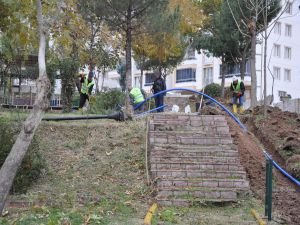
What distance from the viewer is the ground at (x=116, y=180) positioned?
9055 mm

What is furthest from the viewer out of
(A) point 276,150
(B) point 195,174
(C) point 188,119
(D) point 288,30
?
(D) point 288,30

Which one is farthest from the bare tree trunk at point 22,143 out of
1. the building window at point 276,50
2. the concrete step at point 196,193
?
the building window at point 276,50

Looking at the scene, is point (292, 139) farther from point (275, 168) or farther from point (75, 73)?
point (75, 73)

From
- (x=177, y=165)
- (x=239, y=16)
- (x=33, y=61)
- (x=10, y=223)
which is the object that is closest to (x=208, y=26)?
(x=239, y=16)

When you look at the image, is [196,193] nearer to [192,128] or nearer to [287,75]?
[192,128]

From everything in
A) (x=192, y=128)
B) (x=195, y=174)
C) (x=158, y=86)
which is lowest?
(x=195, y=174)

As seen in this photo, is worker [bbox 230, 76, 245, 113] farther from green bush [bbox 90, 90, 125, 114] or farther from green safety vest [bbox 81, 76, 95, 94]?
green safety vest [bbox 81, 76, 95, 94]

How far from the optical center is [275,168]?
12.5 m

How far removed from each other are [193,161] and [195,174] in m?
0.53

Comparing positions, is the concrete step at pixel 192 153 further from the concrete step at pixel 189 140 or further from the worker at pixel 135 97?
the worker at pixel 135 97

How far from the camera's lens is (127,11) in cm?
1822

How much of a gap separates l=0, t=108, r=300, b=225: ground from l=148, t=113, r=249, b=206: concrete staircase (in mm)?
291

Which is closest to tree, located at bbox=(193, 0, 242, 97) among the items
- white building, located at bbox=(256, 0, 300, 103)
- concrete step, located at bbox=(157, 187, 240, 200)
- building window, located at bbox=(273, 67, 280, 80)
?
concrete step, located at bbox=(157, 187, 240, 200)

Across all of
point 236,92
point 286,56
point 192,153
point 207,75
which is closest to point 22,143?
point 192,153
